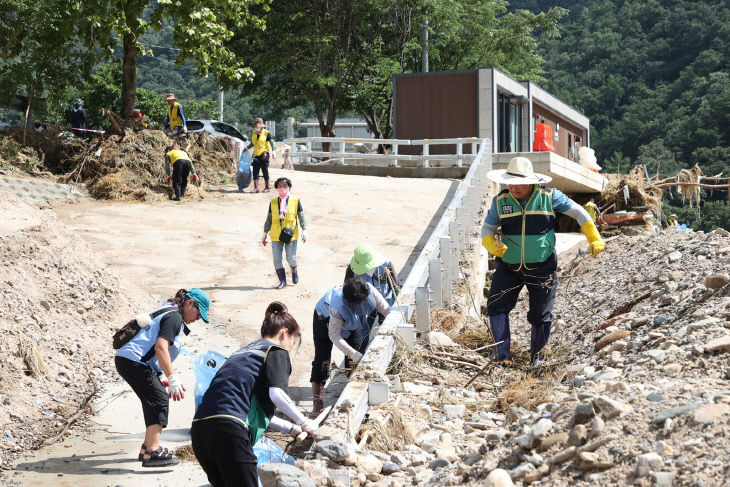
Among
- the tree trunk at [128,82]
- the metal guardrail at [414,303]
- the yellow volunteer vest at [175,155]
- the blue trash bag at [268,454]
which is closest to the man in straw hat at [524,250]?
the metal guardrail at [414,303]

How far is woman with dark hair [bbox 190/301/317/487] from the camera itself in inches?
176

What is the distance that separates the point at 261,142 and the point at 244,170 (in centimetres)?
131

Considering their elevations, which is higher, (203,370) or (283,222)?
(283,222)

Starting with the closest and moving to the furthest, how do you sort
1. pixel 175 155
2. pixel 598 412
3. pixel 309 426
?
pixel 598 412, pixel 309 426, pixel 175 155

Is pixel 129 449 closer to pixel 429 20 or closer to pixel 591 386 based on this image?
pixel 591 386

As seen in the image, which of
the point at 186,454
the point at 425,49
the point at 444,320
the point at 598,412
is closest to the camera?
the point at 598,412

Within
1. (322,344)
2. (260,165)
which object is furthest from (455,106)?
(322,344)

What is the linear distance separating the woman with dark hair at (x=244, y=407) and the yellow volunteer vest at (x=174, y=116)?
15.6 meters

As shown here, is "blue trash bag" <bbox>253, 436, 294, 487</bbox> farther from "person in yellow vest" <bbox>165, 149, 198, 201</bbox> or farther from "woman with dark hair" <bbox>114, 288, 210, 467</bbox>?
"person in yellow vest" <bbox>165, 149, 198, 201</bbox>

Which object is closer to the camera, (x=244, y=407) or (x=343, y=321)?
(x=244, y=407)

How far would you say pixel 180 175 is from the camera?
1739 cm

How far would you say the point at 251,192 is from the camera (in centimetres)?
1884

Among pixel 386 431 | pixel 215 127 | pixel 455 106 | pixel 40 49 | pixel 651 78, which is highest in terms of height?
pixel 651 78

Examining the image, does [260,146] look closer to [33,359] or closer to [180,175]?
[180,175]
